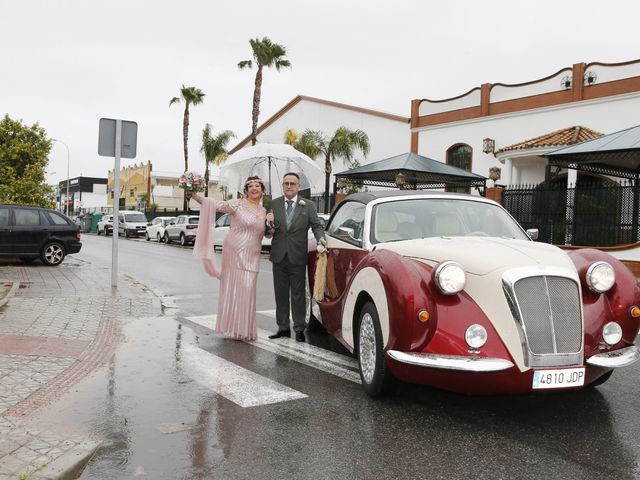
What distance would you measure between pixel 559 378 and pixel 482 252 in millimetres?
1016

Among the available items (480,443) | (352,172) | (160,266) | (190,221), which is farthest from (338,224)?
(190,221)

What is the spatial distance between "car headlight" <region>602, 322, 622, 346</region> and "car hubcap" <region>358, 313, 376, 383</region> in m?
1.66

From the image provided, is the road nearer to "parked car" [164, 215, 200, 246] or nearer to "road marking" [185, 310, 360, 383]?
"road marking" [185, 310, 360, 383]

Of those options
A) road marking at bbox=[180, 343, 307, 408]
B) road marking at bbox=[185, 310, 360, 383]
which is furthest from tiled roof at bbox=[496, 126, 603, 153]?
road marking at bbox=[180, 343, 307, 408]

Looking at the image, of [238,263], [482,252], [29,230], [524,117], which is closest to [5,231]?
[29,230]

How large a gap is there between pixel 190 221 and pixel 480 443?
25.6 meters

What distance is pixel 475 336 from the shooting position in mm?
4082

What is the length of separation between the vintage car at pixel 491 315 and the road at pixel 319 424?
33 cm

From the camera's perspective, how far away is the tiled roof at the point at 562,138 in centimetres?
2009

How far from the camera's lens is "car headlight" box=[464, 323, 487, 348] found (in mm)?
4066

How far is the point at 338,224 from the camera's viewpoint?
6660 mm

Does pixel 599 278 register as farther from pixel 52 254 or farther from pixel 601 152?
pixel 52 254

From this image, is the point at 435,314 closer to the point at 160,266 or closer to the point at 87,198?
the point at 160,266

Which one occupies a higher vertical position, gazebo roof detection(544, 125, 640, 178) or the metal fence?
gazebo roof detection(544, 125, 640, 178)
